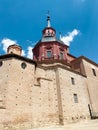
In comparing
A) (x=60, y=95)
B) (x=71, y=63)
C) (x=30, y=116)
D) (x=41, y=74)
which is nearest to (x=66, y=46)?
(x=71, y=63)

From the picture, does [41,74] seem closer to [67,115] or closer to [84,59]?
[67,115]

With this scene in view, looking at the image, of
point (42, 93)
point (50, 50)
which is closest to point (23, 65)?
point (42, 93)

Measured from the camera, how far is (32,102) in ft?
48.1

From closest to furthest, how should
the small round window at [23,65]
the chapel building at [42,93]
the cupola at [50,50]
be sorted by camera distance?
the chapel building at [42,93] < the small round window at [23,65] < the cupola at [50,50]

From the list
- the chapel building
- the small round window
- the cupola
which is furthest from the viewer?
the cupola

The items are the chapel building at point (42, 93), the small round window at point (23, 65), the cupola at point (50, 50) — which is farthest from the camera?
the cupola at point (50, 50)

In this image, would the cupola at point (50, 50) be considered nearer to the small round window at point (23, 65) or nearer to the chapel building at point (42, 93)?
the chapel building at point (42, 93)

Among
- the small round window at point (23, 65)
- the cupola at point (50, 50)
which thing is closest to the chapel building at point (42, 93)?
the small round window at point (23, 65)

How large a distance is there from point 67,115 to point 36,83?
17.7ft

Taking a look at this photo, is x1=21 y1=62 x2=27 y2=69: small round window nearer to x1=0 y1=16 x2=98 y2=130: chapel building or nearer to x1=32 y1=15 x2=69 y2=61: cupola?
x1=0 y1=16 x2=98 y2=130: chapel building

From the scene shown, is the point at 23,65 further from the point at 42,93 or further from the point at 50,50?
the point at 50,50

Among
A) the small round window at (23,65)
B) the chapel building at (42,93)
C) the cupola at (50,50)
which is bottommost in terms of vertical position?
the chapel building at (42,93)

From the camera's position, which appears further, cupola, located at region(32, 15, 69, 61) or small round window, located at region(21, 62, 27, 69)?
cupola, located at region(32, 15, 69, 61)

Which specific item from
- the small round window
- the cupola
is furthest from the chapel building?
the cupola
